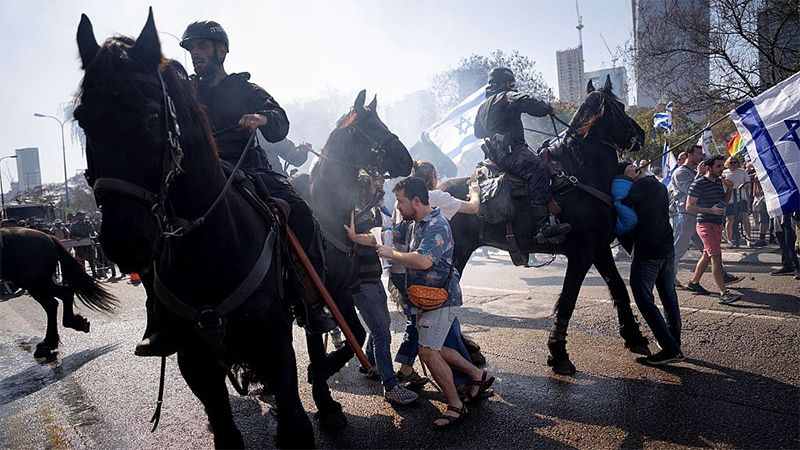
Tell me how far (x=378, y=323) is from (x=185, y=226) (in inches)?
103

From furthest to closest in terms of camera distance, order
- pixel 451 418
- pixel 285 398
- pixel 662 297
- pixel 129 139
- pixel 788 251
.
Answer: pixel 788 251
pixel 662 297
pixel 451 418
pixel 285 398
pixel 129 139

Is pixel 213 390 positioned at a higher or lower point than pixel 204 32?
lower

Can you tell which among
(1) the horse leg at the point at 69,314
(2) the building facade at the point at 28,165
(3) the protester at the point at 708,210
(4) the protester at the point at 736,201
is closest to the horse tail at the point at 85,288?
Answer: (1) the horse leg at the point at 69,314

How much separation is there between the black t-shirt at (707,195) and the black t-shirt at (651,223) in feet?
11.3

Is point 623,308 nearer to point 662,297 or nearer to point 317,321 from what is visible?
point 662,297

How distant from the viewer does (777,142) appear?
6.00 meters

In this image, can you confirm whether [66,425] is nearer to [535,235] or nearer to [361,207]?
[361,207]

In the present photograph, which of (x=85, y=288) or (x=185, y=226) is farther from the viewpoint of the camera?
(x=85, y=288)

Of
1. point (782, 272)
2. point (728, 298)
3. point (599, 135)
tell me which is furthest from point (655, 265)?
point (782, 272)

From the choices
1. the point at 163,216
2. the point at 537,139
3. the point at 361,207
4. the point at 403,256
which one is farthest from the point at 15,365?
the point at 537,139

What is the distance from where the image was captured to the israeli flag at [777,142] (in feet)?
19.2

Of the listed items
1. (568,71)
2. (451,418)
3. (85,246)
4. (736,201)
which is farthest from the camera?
(568,71)

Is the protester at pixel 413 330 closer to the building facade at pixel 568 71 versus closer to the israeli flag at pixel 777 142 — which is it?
the israeli flag at pixel 777 142

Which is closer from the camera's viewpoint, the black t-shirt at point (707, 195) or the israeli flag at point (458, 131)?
the black t-shirt at point (707, 195)
